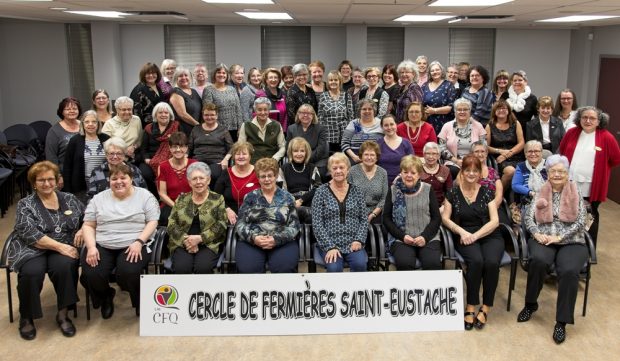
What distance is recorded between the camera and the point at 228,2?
5.87 m

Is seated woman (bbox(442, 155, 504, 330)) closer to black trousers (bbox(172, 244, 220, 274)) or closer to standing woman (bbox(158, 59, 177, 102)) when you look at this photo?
black trousers (bbox(172, 244, 220, 274))

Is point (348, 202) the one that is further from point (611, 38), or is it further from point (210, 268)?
point (611, 38)

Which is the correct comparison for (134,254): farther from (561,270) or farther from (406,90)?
(406,90)

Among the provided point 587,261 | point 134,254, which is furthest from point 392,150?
point 134,254

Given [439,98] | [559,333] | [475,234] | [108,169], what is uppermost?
[439,98]

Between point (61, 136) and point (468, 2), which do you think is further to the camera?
point (468, 2)

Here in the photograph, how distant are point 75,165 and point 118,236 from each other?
1.21m

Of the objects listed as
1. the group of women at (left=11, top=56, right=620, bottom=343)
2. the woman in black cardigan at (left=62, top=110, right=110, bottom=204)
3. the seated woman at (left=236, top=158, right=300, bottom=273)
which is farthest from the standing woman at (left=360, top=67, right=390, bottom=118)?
the woman in black cardigan at (left=62, top=110, right=110, bottom=204)

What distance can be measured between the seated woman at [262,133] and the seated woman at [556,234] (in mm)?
2406

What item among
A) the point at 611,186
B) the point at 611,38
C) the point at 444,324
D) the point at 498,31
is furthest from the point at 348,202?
the point at 498,31

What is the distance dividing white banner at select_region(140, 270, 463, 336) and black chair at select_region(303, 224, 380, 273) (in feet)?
1.07

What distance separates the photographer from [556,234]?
423 centimetres

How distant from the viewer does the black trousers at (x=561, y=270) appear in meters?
3.90

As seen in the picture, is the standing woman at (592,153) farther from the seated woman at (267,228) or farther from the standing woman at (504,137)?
the seated woman at (267,228)
